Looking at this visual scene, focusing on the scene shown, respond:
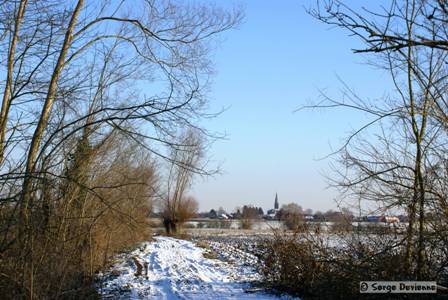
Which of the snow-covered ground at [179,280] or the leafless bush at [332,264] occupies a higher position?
the leafless bush at [332,264]

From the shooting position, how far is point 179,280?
48.3ft

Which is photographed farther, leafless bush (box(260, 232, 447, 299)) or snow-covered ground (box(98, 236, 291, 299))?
snow-covered ground (box(98, 236, 291, 299))

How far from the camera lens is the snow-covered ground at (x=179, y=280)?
12039 mm

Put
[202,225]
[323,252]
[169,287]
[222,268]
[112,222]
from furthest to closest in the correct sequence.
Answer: [202,225]
[222,268]
[112,222]
[169,287]
[323,252]

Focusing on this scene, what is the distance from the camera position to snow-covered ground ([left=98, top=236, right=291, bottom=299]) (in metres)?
12.0

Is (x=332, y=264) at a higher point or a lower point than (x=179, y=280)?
higher

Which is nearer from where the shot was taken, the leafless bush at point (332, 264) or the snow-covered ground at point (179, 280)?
the leafless bush at point (332, 264)

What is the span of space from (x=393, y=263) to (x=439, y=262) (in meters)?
0.78

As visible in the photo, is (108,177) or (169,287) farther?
(108,177)

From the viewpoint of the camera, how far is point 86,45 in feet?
34.1

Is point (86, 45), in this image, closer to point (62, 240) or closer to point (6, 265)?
point (62, 240)

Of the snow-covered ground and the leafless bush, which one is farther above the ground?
the leafless bush

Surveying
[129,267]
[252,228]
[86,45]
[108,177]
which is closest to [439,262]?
[86,45]

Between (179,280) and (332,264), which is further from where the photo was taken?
(179,280)
